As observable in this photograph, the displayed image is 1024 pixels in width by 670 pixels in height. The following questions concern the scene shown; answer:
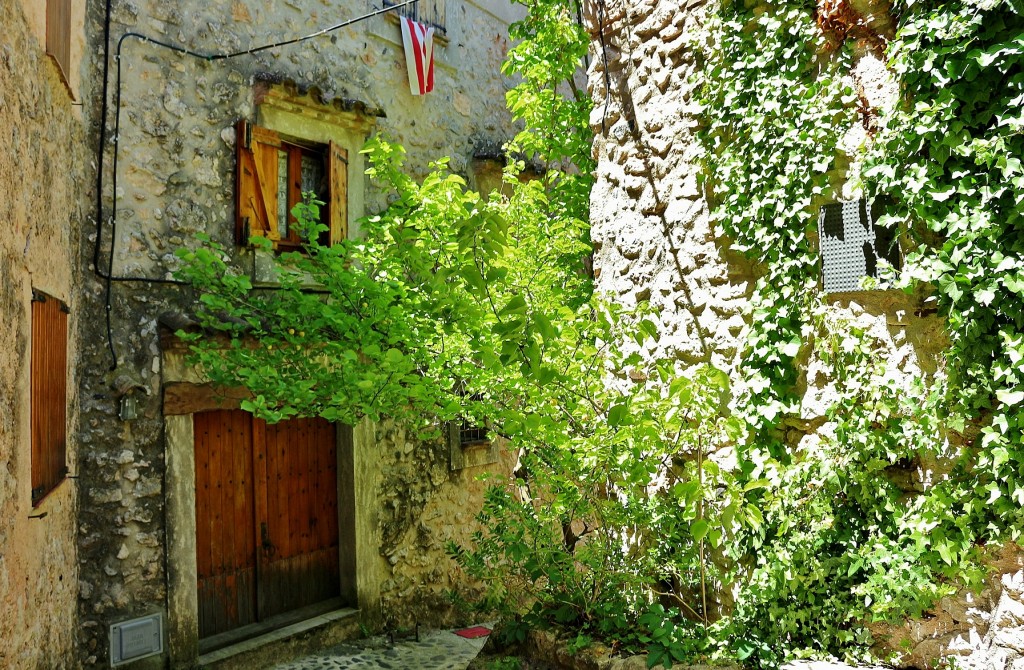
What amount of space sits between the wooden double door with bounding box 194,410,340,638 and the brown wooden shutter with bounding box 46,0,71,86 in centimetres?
274

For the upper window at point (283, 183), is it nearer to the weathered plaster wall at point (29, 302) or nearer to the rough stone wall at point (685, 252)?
the weathered plaster wall at point (29, 302)

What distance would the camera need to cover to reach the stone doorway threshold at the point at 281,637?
19.1ft

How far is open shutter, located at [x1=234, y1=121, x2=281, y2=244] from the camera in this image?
6.12 metres

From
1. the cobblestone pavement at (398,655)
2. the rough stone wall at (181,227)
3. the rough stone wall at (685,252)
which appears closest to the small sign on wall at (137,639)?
the rough stone wall at (181,227)

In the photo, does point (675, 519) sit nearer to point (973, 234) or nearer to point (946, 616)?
point (946, 616)

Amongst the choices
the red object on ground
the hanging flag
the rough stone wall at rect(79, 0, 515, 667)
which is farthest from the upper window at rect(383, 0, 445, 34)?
the red object on ground

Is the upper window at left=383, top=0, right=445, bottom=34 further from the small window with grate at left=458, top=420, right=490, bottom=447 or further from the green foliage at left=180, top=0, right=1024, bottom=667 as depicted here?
the small window with grate at left=458, top=420, right=490, bottom=447

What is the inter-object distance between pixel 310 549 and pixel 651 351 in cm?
402

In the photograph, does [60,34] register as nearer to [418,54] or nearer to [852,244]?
[418,54]

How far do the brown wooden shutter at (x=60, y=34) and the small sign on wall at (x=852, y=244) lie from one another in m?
3.82

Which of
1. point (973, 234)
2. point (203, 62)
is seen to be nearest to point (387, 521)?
point (203, 62)

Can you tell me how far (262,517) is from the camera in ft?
21.1

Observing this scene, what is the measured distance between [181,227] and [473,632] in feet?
14.5

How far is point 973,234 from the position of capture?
273 centimetres
